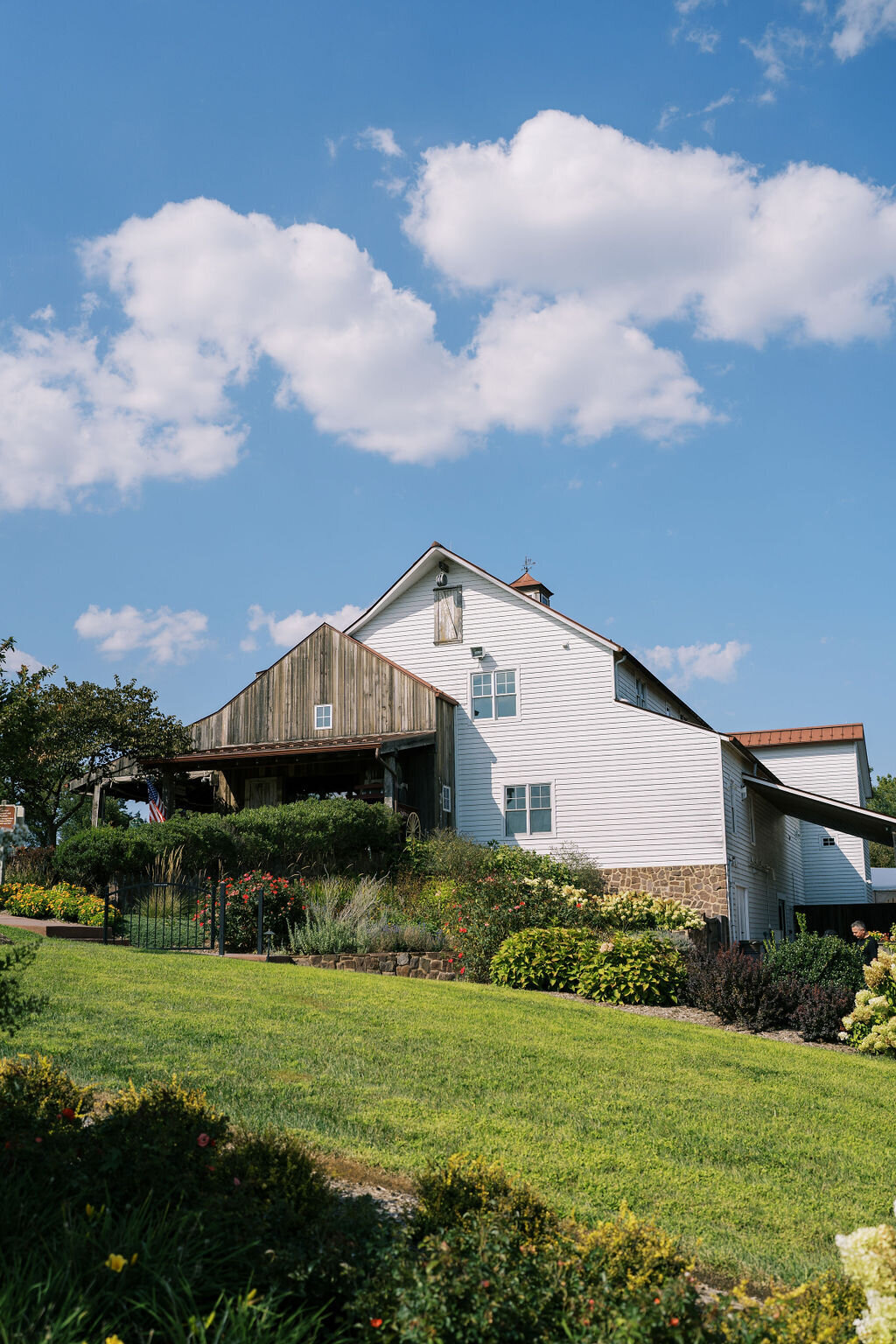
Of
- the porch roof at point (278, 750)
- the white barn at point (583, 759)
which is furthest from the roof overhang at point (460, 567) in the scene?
the porch roof at point (278, 750)

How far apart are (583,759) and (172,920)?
38.0 ft

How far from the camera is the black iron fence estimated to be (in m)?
14.9

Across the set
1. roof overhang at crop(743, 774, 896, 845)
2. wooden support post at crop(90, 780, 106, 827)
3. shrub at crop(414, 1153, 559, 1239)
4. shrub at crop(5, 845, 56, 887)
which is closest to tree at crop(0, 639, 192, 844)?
wooden support post at crop(90, 780, 106, 827)

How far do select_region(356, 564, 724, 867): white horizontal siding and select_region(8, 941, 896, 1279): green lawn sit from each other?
470 inches

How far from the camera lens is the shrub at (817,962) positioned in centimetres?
1294

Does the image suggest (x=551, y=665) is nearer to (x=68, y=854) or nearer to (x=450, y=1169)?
(x=68, y=854)

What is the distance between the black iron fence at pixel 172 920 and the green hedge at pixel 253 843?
1.89 meters

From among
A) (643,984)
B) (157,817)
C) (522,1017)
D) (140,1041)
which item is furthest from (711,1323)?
(157,817)

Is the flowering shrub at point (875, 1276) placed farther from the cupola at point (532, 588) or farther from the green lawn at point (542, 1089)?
the cupola at point (532, 588)

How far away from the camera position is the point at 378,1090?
22.3 feet

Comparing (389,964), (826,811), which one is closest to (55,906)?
(389,964)

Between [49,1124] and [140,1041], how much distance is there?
131 inches

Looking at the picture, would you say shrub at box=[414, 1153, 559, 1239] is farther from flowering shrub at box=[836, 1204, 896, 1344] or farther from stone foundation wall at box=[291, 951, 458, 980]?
stone foundation wall at box=[291, 951, 458, 980]

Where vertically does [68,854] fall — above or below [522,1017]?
above
